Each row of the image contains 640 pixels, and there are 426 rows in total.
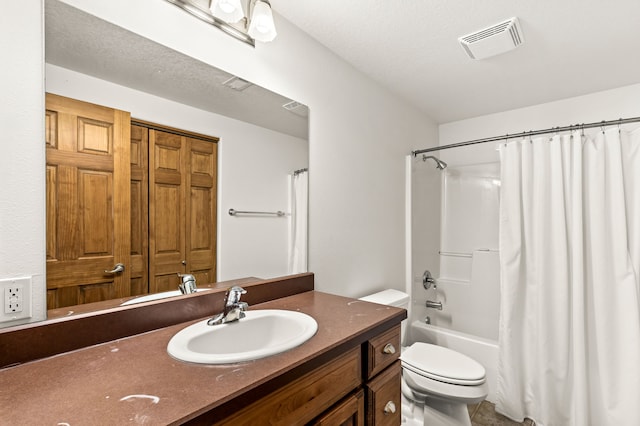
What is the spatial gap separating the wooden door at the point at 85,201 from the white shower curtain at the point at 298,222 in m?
0.76

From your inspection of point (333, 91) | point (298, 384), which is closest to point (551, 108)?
point (333, 91)

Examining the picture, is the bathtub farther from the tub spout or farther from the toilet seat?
the toilet seat

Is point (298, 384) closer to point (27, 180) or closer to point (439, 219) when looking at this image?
point (27, 180)

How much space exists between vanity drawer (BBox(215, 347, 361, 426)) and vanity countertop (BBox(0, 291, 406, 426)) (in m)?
0.05

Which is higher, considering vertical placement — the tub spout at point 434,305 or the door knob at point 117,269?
the door knob at point 117,269

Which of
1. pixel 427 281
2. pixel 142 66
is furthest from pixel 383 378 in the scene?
pixel 427 281

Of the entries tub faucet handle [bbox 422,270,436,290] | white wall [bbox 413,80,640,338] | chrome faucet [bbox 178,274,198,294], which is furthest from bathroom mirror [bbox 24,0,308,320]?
tub faucet handle [bbox 422,270,436,290]

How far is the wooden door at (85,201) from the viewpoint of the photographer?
89cm

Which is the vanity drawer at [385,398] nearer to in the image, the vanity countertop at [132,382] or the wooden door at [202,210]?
the vanity countertop at [132,382]

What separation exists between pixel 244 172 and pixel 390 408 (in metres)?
1.15

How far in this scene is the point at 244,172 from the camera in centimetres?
141

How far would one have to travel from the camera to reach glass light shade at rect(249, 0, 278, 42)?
129 centimetres

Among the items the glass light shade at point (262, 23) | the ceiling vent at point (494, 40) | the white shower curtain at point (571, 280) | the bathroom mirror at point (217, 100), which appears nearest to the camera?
the bathroom mirror at point (217, 100)

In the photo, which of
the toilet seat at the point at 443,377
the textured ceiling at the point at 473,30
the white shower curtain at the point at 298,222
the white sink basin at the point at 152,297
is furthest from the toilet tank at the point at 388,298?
the textured ceiling at the point at 473,30
